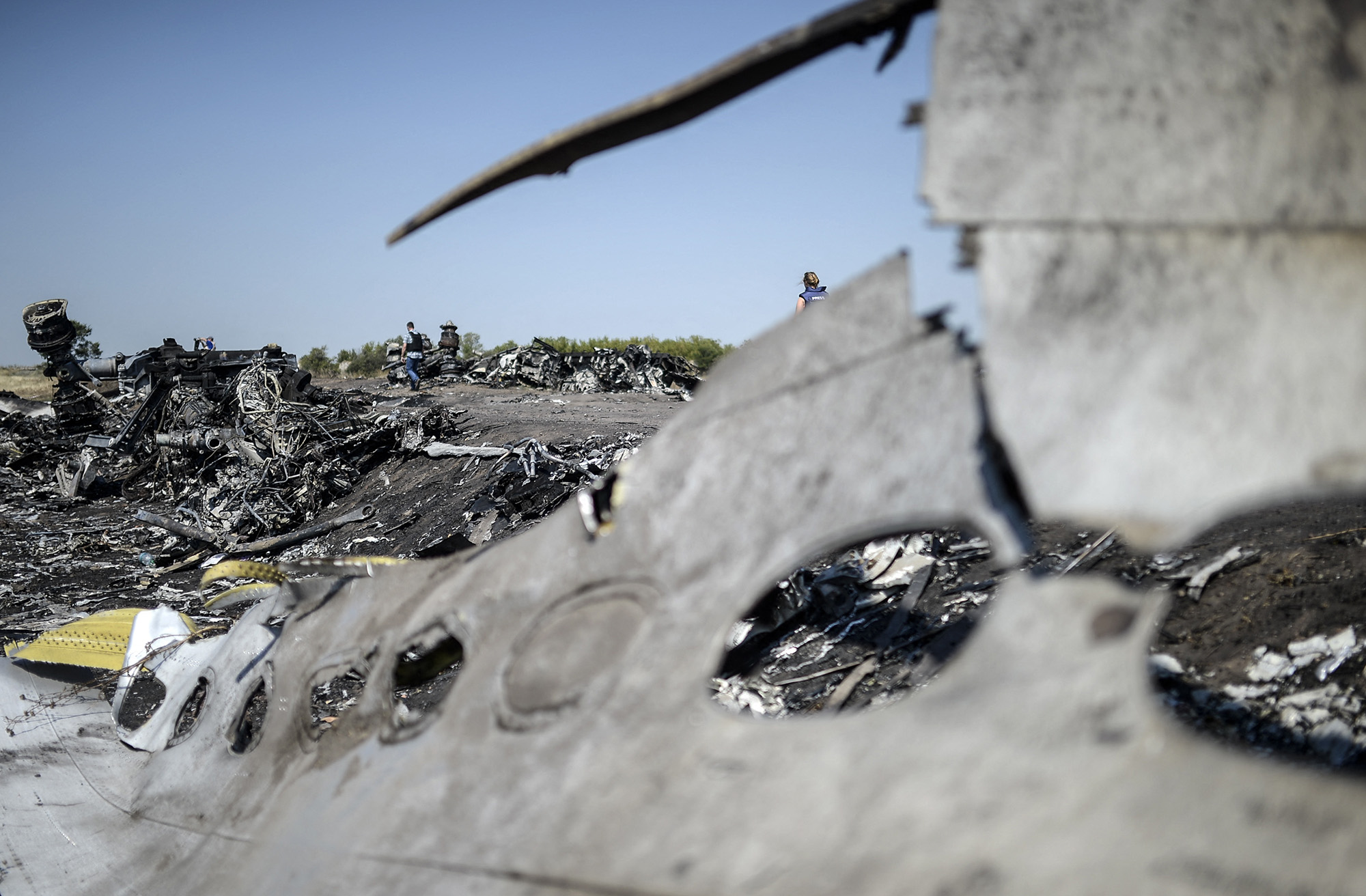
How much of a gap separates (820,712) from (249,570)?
9.87 feet

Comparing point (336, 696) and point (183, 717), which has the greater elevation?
point (183, 717)

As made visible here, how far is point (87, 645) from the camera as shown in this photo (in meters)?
4.21

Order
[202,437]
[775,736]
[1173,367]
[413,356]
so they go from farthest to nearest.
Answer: [413,356] < [202,437] < [775,736] < [1173,367]

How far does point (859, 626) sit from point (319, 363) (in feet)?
124

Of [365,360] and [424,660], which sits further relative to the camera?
[365,360]

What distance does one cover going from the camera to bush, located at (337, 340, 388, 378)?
3675cm

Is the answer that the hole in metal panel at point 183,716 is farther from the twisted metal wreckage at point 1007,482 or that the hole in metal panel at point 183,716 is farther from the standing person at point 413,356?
the standing person at point 413,356

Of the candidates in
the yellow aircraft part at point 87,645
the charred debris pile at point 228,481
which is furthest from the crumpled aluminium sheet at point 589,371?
the yellow aircraft part at point 87,645

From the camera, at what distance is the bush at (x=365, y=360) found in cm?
3675

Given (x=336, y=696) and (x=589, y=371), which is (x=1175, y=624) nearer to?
(x=336, y=696)

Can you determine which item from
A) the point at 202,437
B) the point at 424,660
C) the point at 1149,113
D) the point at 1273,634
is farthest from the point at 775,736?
the point at 202,437

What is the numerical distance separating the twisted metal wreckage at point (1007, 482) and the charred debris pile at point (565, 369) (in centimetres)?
1915

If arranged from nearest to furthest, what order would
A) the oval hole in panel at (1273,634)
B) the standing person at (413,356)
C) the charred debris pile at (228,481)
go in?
the oval hole in panel at (1273,634), the charred debris pile at (228,481), the standing person at (413,356)

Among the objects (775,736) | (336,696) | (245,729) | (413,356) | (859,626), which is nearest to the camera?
(775,736)
